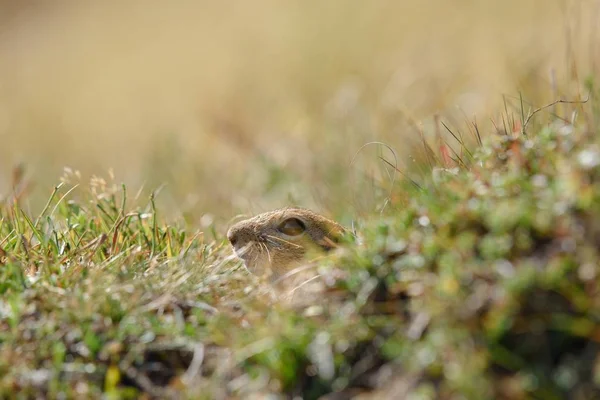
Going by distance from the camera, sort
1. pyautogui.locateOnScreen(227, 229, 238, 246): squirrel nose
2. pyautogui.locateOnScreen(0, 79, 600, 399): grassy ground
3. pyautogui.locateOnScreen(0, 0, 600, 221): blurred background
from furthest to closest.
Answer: pyautogui.locateOnScreen(0, 0, 600, 221): blurred background → pyautogui.locateOnScreen(227, 229, 238, 246): squirrel nose → pyautogui.locateOnScreen(0, 79, 600, 399): grassy ground

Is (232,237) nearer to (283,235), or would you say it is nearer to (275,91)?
(283,235)

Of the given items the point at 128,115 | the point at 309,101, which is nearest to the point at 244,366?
the point at 309,101

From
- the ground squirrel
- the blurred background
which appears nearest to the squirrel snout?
the ground squirrel

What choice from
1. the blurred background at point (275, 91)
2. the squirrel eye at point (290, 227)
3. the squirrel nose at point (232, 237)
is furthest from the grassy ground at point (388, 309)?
the blurred background at point (275, 91)

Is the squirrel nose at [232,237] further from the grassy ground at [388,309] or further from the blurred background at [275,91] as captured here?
the blurred background at [275,91]

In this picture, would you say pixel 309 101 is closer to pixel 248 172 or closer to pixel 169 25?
pixel 248 172

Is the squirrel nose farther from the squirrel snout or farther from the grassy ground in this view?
the grassy ground

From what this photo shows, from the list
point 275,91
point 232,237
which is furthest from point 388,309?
point 275,91
